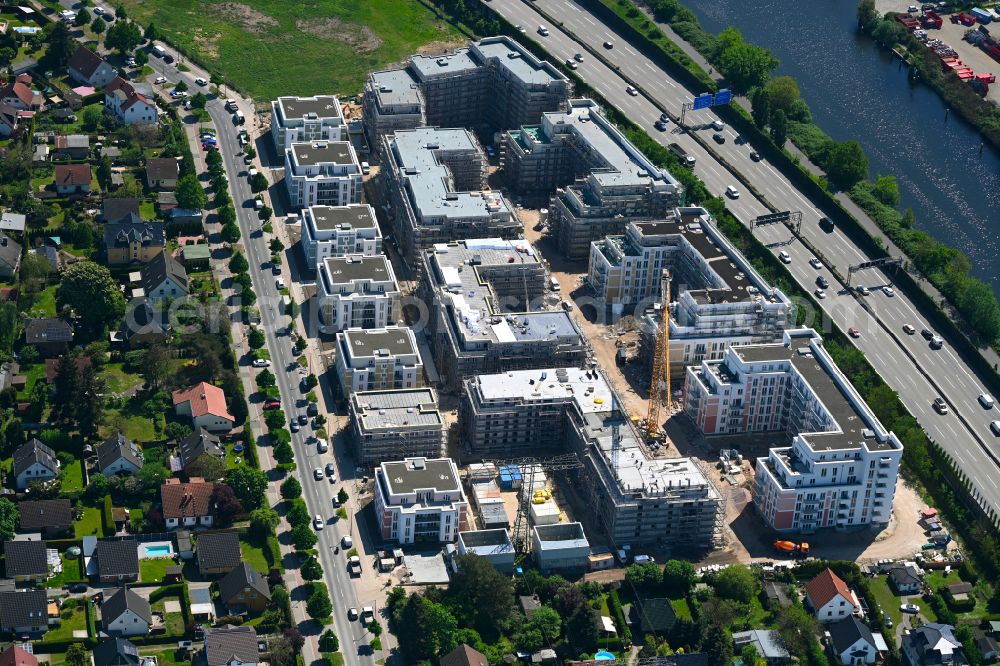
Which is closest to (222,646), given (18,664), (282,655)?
(282,655)

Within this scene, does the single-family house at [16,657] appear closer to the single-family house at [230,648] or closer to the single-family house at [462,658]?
the single-family house at [230,648]

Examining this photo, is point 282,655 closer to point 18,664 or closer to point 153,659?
point 153,659

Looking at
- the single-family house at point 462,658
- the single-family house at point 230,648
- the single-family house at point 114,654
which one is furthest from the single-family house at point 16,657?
the single-family house at point 462,658

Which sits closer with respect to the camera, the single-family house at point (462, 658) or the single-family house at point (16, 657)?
the single-family house at point (16, 657)

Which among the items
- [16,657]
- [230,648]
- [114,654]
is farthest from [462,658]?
[16,657]

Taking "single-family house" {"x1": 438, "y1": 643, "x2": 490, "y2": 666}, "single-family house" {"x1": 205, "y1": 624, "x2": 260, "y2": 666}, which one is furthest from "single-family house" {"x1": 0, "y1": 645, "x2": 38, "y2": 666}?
"single-family house" {"x1": 438, "y1": 643, "x2": 490, "y2": 666}

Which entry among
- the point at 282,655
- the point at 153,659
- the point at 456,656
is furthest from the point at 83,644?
the point at 456,656
